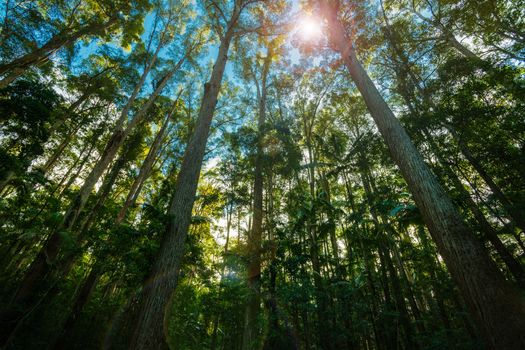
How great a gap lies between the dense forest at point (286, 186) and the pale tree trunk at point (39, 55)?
62 millimetres

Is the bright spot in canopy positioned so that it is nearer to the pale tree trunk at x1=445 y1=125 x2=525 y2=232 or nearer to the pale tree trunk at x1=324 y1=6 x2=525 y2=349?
the pale tree trunk at x1=445 y1=125 x2=525 y2=232

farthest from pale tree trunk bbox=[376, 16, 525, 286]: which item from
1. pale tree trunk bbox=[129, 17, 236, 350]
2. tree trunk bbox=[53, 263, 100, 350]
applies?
tree trunk bbox=[53, 263, 100, 350]

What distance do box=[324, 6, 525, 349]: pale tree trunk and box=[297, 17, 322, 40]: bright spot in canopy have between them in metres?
5.93

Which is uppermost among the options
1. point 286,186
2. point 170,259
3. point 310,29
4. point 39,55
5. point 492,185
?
point 310,29

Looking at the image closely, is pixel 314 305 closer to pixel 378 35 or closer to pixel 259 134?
pixel 259 134

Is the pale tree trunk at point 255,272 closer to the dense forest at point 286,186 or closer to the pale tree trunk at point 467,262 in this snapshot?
the dense forest at point 286,186

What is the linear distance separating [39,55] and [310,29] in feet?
32.4

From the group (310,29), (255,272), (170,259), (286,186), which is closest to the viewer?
(170,259)

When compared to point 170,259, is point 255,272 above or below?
above

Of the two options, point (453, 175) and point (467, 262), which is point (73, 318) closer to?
point (467, 262)

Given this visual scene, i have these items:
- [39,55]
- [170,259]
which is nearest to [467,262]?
[170,259]

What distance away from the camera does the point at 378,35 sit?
31.7 feet

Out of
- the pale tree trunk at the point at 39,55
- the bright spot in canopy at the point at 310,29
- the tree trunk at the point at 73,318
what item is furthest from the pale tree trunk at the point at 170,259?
the pale tree trunk at the point at 39,55

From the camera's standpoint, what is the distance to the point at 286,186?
1184 centimetres
